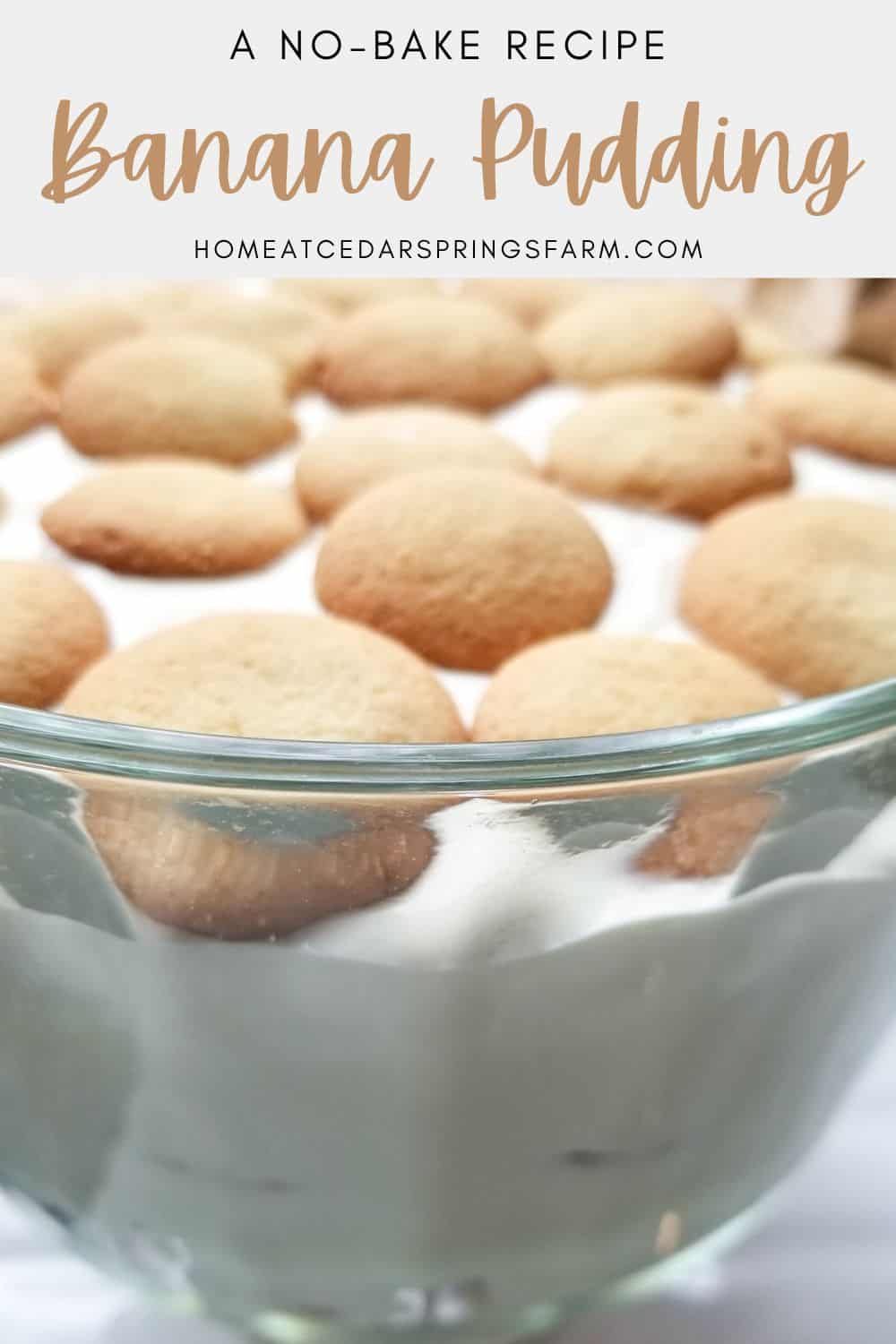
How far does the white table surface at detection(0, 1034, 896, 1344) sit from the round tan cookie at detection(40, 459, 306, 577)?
127 mm

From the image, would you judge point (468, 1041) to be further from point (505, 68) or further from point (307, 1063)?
point (505, 68)

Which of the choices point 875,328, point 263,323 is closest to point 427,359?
point 263,323

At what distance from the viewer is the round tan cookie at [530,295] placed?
1.54 feet

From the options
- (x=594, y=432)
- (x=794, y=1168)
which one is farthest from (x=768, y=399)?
(x=794, y=1168)

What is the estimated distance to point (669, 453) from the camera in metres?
0.34

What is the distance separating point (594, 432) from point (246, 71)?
0.11m

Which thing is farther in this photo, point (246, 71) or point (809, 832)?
point (246, 71)

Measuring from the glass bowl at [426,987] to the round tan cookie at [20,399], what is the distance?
0.17 metres

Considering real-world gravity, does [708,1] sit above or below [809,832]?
above

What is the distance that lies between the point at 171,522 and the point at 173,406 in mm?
63

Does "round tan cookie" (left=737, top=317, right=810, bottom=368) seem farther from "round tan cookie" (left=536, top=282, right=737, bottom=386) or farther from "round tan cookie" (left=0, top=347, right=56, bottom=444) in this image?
"round tan cookie" (left=0, top=347, right=56, bottom=444)

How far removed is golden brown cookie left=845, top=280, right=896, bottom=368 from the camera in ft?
1.51

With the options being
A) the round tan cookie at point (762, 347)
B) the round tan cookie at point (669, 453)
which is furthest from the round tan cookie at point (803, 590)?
the round tan cookie at point (762, 347)

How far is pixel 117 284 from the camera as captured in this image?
1.52 ft
